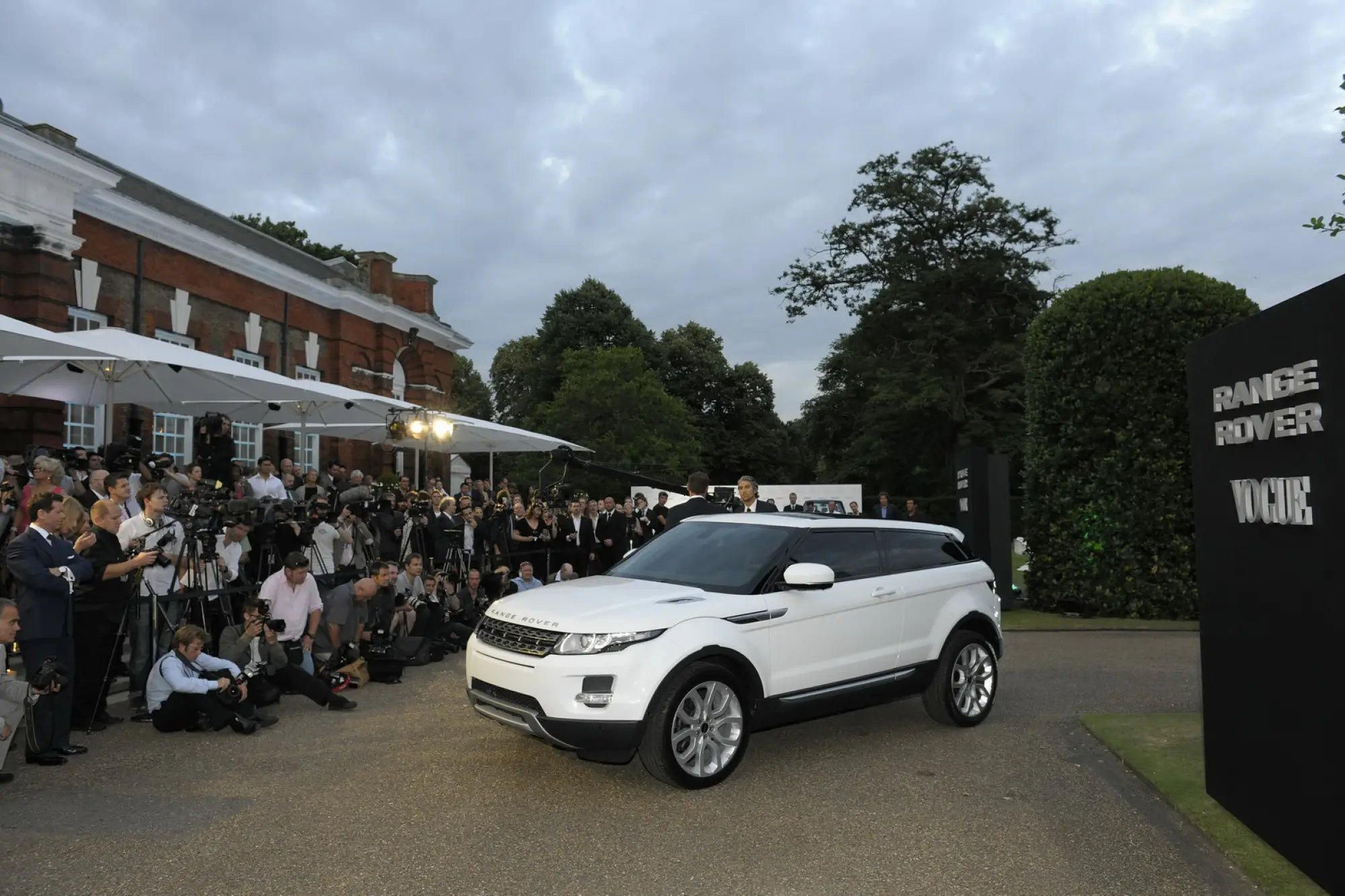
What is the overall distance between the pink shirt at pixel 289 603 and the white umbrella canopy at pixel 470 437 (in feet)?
26.9

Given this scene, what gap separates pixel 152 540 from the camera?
8789mm

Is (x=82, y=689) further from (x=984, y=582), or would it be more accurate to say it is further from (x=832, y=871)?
(x=984, y=582)

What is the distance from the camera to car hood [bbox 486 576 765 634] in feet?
19.1

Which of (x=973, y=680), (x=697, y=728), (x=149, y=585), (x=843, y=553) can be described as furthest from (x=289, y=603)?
(x=973, y=680)

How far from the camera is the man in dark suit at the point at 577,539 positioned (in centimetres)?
1572

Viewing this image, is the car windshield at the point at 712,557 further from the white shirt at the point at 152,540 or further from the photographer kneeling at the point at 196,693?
the white shirt at the point at 152,540

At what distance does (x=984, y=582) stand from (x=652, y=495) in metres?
26.5

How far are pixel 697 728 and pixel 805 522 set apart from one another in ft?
6.47

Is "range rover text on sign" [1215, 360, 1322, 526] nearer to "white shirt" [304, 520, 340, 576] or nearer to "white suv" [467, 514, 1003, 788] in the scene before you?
"white suv" [467, 514, 1003, 788]

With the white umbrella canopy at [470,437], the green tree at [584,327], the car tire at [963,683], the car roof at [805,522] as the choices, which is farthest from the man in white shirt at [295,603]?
the green tree at [584,327]

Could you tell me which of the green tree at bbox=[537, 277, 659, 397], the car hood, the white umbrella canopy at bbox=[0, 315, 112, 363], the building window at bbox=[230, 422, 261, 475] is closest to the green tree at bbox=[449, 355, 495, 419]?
the green tree at bbox=[537, 277, 659, 397]

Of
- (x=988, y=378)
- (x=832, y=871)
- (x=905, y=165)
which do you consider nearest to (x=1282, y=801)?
(x=832, y=871)

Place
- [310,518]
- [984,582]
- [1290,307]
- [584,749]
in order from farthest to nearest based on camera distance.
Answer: [310,518] → [984,582] → [584,749] → [1290,307]

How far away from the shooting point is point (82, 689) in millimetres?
7379
